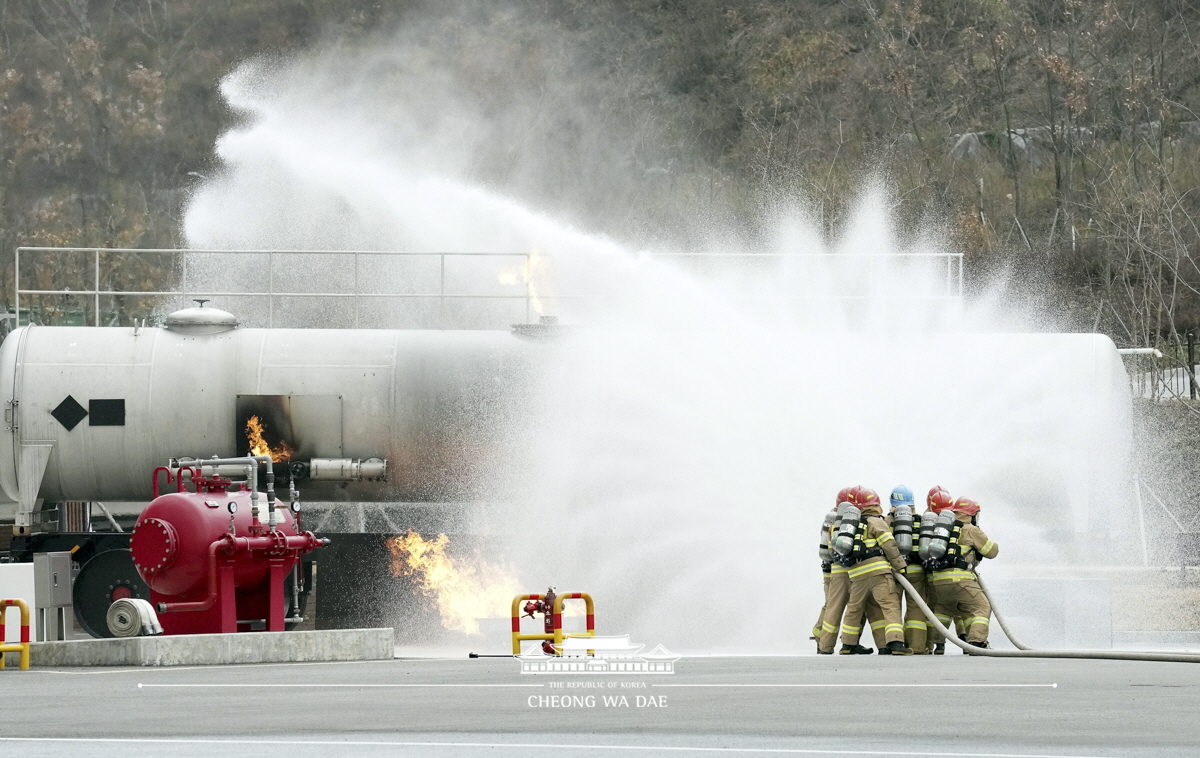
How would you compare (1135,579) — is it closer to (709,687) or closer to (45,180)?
(709,687)

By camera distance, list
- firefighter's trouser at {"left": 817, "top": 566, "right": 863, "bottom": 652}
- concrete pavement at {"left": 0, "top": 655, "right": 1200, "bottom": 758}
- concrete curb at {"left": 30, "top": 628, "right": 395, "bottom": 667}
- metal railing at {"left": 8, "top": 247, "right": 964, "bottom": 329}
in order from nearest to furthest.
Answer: concrete pavement at {"left": 0, "top": 655, "right": 1200, "bottom": 758} < concrete curb at {"left": 30, "top": 628, "right": 395, "bottom": 667} < firefighter's trouser at {"left": 817, "top": 566, "right": 863, "bottom": 652} < metal railing at {"left": 8, "top": 247, "right": 964, "bottom": 329}

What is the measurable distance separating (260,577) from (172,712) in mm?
5888

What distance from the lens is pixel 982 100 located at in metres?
44.0

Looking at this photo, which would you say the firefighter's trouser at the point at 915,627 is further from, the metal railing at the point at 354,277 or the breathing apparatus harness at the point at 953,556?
the metal railing at the point at 354,277

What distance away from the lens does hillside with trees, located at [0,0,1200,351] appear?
3669 centimetres

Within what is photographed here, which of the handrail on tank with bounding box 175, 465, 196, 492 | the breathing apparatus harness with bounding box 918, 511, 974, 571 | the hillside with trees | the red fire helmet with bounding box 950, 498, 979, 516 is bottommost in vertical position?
the breathing apparatus harness with bounding box 918, 511, 974, 571

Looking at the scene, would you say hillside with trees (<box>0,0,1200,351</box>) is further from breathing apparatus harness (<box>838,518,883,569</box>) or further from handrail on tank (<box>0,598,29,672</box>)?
handrail on tank (<box>0,598,29,672</box>)

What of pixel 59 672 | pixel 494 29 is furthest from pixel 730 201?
pixel 59 672

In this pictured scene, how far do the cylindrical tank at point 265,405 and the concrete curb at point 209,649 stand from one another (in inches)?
Answer: 165

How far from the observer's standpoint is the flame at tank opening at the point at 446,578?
1795cm

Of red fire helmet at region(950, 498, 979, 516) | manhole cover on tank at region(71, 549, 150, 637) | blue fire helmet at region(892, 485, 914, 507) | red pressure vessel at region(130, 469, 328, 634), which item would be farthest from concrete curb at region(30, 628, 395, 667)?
red fire helmet at region(950, 498, 979, 516)

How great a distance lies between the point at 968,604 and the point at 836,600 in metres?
1.14

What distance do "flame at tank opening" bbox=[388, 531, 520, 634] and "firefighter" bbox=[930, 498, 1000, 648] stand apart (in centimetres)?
542

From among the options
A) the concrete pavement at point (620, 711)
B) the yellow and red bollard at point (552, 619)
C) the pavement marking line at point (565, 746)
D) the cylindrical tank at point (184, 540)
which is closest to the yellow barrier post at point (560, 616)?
the yellow and red bollard at point (552, 619)
